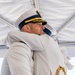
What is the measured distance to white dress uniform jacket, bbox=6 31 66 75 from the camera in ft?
4.19

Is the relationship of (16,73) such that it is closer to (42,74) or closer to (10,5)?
(42,74)

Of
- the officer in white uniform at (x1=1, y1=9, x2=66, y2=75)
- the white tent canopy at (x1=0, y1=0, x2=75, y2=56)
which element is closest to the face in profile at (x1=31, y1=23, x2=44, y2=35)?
the officer in white uniform at (x1=1, y1=9, x2=66, y2=75)

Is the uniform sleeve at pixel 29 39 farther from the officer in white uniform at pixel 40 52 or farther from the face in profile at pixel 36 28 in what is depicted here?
the face in profile at pixel 36 28

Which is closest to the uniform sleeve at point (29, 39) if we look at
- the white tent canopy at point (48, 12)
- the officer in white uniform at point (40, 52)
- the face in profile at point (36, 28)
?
the officer in white uniform at point (40, 52)

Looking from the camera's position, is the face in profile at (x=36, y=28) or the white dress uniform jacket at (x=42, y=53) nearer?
the white dress uniform jacket at (x=42, y=53)

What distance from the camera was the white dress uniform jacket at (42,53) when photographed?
1.28 m

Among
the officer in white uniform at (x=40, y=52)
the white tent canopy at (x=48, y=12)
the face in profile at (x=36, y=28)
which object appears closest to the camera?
the officer in white uniform at (x=40, y=52)

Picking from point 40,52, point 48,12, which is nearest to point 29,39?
point 40,52

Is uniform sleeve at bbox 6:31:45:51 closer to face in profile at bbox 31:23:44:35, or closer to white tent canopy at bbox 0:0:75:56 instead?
face in profile at bbox 31:23:44:35

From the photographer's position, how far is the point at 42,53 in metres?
1.31

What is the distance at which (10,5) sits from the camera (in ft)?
9.46

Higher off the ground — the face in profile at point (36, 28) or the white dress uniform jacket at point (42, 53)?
the face in profile at point (36, 28)

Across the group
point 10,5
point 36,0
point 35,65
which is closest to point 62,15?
point 36,0

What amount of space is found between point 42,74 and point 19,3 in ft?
5.79
